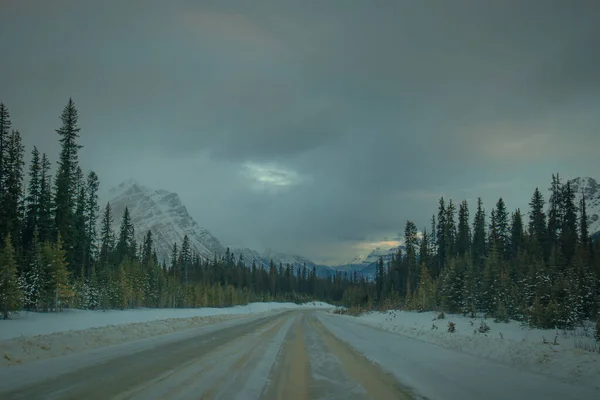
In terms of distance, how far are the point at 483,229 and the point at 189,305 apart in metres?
59.4

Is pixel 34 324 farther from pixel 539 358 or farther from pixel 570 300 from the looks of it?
pixel 570 300

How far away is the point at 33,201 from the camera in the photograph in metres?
46.4

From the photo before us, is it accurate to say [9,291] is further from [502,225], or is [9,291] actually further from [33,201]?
[502,225]

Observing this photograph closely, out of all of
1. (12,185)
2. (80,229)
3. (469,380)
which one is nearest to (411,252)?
(80,229)

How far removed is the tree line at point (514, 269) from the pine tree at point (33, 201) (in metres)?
44.6

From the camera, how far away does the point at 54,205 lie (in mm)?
46312

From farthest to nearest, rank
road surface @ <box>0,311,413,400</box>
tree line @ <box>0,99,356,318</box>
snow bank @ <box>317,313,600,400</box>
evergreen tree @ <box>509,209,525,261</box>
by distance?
evergreen tree @ <box>509,209,525,261</box>
tree line @ <box>0,99,356,318</box>
snow bank @ <box>317,313,600,400</box>
road surface @ <box>0,311,413,400</box>

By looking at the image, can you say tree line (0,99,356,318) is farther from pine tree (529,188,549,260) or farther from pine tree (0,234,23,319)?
pine tree (529,188,549,260)

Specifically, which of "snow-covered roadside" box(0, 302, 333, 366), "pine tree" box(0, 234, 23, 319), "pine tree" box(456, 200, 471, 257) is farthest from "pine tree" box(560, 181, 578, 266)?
"pine tree" box(0, 234, 23, 319)

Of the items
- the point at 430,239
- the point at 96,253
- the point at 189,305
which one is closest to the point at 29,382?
the point at 96,253

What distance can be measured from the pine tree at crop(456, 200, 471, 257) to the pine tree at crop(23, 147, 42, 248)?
64.6 meters

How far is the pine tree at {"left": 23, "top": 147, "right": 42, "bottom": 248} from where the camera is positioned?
44.6 metres

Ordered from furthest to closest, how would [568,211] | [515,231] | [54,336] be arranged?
[515,231] → [568,211] → [54,336]

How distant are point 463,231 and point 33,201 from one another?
69359 mm
